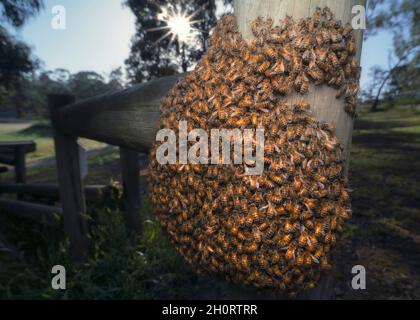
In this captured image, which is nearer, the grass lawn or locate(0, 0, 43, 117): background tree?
the grass lawn

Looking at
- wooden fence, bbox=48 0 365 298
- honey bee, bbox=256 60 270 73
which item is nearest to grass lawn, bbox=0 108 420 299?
wooden fence, bbox=48 0 365 298

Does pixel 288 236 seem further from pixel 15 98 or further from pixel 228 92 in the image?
pixel 15 98

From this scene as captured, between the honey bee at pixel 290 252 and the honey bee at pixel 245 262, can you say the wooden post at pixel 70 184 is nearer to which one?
the honey bee at pixel 245 262
